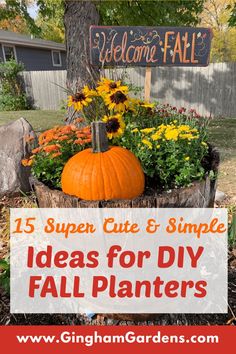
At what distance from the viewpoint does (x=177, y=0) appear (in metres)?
9.49

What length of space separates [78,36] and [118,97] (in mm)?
4078

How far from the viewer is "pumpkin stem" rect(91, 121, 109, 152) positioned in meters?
1.47

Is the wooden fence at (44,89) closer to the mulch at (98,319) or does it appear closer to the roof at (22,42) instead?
the roof at (22,42)

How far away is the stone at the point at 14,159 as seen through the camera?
389 cm

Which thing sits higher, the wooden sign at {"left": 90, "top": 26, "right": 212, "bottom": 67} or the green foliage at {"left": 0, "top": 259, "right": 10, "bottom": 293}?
the wooden sign at {"left": 90, "top": 26, "right": 212, "bottom": 67}

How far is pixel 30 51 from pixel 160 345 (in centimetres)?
2199

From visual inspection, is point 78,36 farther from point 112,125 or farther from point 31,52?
point 31,52

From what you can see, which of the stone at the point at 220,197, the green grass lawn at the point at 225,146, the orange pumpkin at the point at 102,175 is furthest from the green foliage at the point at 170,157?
the green grass lawn at the point at 225,146

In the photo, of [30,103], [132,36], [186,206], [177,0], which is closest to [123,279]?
[186,206]

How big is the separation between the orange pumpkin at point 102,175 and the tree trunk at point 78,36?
3.95 metres

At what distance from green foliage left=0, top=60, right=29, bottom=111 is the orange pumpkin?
1378 cm

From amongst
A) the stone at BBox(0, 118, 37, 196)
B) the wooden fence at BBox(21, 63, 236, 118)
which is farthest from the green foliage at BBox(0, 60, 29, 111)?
the stone at BBox(0, 118, 37, 196)

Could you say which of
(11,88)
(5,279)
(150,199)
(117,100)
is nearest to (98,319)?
(5,279)

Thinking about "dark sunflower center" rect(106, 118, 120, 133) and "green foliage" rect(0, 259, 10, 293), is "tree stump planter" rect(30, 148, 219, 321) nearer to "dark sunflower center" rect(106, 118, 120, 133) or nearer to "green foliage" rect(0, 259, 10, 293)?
"dark sunflower center" rect(106, 118, 120, 133)
